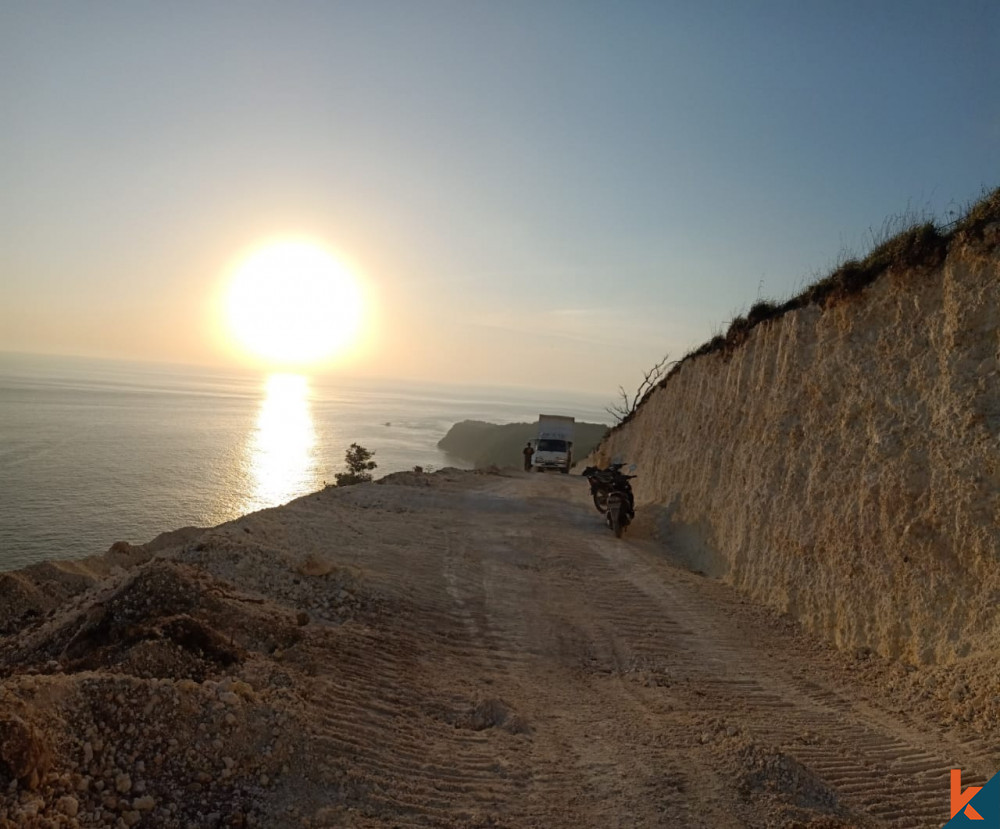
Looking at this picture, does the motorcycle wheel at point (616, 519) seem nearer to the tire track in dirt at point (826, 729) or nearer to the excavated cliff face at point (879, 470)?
the excavated cliff face at point (879, 470)

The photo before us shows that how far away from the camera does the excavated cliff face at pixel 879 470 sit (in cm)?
609

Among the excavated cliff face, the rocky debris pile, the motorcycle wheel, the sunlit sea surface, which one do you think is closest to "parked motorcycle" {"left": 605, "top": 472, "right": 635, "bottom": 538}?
the motorcycle wheel

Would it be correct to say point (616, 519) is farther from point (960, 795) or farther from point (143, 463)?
point (143, 463)

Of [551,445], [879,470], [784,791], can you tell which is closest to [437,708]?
[784,791]

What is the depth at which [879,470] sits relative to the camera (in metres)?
7.35

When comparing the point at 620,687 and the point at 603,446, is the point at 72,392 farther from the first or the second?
the point at 620,687

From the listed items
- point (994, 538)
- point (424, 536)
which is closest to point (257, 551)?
point (424, 536)

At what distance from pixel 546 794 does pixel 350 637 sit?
2863 mm

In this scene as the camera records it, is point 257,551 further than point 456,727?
Yes

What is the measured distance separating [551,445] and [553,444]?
124 mm

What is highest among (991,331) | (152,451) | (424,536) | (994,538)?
(991,331)

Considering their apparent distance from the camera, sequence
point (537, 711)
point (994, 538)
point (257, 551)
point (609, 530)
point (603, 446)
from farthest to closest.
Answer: point (603, 446) → point (609, 530) → point (257, 551) → point (994, 538) → point (537, 711)

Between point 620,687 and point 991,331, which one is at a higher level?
point 991,331

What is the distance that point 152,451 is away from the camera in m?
54.7
